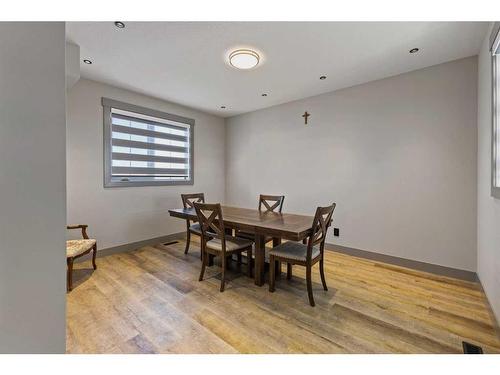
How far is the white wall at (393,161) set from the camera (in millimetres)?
2404

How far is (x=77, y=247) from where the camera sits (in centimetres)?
232

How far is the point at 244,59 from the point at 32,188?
2191 millimetres

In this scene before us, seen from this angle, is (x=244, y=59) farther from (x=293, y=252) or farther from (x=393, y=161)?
(x=393, y=161)

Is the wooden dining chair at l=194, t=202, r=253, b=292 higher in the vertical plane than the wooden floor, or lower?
higher

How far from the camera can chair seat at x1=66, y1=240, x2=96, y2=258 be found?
2.19m

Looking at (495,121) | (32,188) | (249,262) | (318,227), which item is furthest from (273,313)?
(495,121)

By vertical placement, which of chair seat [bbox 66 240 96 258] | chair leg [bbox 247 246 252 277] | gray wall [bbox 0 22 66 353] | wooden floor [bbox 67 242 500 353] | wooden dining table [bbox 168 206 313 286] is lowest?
wooden floor [bbox 67 242 500 353]

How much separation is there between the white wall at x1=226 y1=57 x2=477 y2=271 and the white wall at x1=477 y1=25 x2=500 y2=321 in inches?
6.1

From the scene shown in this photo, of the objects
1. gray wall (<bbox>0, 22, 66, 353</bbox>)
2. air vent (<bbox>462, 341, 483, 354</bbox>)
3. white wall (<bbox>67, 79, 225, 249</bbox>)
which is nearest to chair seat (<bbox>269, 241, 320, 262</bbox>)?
air vent (<bbox>462, 341, 483, 354</bbox>)

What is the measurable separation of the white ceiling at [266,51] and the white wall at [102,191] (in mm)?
266

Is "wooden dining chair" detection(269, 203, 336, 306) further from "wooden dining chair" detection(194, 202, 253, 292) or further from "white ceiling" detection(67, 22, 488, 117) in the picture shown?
"white ceiling" detection(67, 22, 488, 117)

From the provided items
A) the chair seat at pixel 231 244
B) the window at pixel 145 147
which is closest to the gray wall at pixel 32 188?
the chair seat at pixel 231 244

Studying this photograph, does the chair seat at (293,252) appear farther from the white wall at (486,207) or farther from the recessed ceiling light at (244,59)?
the recessed ceiling light at (244,59)
